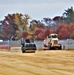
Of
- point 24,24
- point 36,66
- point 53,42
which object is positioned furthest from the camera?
point 24,24

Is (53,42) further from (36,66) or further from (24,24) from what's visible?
(24,24)

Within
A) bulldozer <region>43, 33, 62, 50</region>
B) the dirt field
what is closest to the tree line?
bulldozer <region>43, 33, 62, 50</region>

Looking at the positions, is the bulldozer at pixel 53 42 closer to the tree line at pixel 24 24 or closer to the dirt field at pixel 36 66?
the dirt field at pixel 36 66

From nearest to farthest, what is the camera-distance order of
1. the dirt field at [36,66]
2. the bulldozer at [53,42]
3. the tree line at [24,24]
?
the dirt field at [36,66] < the bulldozer at [53,42] < the tree line at [24,24]

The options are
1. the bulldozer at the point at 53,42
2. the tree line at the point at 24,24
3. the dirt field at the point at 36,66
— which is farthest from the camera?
the tree line at the point at 24,24

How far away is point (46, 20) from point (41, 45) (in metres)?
68.9

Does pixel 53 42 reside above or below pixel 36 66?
above

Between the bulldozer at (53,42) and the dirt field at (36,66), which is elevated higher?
the bulldozer at (53,42)

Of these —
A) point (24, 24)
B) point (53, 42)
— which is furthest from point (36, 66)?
point (24, 24)

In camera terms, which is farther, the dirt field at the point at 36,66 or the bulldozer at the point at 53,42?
the bulldozer at the point at 53,42

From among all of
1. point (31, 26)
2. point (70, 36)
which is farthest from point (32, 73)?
point (31, 26)

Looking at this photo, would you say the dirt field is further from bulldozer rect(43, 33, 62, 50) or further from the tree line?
the tree line

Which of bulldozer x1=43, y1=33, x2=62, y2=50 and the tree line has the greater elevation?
the tree line

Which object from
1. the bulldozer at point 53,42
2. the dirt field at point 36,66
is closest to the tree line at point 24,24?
the bulldozer at point 53,42
